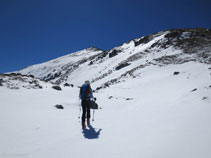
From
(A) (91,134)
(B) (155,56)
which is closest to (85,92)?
(A) (91,134)

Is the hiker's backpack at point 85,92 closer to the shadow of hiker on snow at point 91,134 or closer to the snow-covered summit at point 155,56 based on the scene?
the shadow of hiker on snow at point 91,134

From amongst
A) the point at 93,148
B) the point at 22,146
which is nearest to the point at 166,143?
the point at 93,148

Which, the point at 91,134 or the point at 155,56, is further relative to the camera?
the point at 155,56

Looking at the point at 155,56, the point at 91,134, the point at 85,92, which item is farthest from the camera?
the point at 155,56

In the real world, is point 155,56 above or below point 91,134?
above

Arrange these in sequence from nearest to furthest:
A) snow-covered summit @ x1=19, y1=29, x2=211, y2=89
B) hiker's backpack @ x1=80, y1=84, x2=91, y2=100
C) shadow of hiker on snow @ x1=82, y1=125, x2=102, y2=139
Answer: shadow of hiker on snow @ x1=82, y1=125, x2=102, y2=139
hiker's backpack @ x1=80, y1=84, x2=91, y2=100
snow-covered summit @ x1=19, y1=29, x2=211, y2=89

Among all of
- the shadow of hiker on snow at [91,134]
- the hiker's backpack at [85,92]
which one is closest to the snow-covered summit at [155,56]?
the hiker's backpack at [85,92]

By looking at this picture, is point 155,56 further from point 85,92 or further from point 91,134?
point 91,134

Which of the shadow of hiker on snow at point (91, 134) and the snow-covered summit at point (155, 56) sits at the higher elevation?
the snow-covered summit at point (155, 56)

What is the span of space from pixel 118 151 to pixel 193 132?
2.17m

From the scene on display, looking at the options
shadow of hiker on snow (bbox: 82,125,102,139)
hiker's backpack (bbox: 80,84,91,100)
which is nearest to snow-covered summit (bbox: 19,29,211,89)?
hiker's backpack (bbox: 80,84,91,100)

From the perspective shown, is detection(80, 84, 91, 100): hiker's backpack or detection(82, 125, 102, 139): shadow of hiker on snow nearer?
detection(82, 125, 102, 139): shadow of hiker on snow

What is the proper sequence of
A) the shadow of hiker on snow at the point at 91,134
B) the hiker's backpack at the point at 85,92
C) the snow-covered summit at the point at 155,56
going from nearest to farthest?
the shadow of hiker on snow at the point at 91,134 → the hiker's backpack at the point at 85,92 → the snow-covered summit at the point at 155,56

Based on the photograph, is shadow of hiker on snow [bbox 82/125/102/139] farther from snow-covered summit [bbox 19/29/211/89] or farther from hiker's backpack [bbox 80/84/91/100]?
snow-covered summit [bbox 19/29/211/89]
